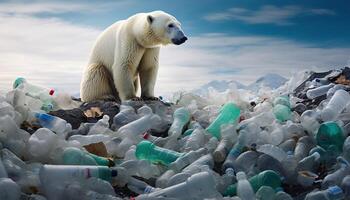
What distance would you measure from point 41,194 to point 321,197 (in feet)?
6.28

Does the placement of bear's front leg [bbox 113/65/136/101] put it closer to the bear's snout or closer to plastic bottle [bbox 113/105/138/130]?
the bear's snout

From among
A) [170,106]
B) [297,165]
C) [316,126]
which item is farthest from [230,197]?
[170,106]

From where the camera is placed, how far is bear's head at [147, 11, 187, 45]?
7520 millimetres

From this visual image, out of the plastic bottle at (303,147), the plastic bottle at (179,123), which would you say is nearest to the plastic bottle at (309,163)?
the plastic bottle at (303,147)

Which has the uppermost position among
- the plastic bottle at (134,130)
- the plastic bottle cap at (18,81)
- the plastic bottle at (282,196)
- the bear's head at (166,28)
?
the bear's head at (166,28)

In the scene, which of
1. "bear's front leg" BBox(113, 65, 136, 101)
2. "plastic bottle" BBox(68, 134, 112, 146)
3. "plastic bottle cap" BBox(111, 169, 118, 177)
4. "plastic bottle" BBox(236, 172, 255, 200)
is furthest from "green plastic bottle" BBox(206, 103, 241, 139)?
"bear's front leg" BBox(113, 65, 136, 101)

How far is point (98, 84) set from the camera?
8.28 meters

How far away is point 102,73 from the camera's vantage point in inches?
328

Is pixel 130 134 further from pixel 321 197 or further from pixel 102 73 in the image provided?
pixel 102 73

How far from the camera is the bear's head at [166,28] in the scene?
7520 mm

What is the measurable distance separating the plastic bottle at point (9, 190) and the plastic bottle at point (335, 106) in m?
3.36

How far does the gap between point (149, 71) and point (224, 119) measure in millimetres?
2862

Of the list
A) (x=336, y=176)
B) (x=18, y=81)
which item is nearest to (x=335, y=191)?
(x=336, y=176)

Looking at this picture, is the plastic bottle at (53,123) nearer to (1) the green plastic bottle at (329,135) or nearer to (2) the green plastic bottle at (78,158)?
(2) the green plastic bottle at (78,158)
